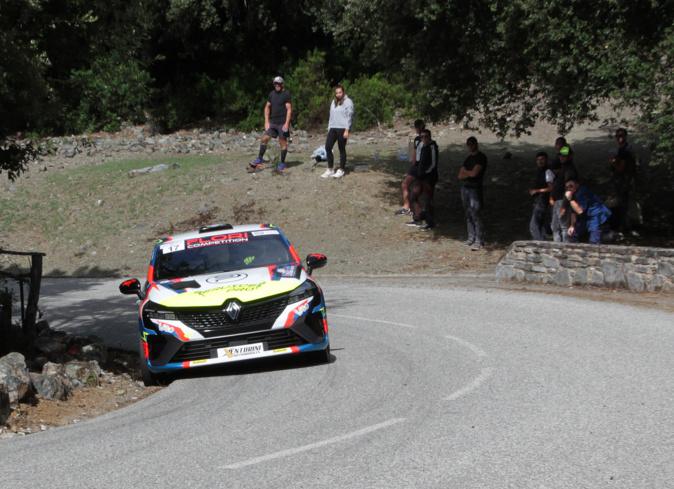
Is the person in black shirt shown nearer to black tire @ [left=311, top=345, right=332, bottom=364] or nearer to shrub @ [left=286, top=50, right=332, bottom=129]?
black tire @ [left=311, top=345, right=332, bottom=364]

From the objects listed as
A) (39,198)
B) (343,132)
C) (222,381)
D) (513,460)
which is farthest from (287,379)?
(39,198)

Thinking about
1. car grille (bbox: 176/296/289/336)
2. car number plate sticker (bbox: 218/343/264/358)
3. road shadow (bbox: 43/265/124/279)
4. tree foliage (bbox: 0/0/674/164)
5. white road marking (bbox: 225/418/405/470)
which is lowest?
road shadow (bbox: 43/265/124/279)

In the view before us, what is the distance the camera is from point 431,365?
37.3 ft

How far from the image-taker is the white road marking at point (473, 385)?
31.2 feet

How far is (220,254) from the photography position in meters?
12.4

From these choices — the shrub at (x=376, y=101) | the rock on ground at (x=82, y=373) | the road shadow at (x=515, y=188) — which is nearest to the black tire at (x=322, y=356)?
the rock on ground at (x=82, y=373)

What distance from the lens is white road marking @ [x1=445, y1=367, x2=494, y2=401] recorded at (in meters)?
9.52

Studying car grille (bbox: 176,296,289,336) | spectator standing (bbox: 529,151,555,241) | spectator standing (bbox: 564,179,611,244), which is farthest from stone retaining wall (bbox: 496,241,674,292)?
car grille (bbox: 176,296,289,336)

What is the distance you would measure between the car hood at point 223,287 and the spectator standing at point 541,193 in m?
9.40

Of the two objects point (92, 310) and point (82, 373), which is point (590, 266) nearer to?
point (92, 310)

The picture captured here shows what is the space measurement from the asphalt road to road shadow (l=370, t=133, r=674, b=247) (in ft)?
33.3

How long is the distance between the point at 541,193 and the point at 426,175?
387cm

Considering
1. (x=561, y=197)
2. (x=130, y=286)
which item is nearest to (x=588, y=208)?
(x=561, y=197)

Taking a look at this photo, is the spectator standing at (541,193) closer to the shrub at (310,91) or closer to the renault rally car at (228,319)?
the renault rally car at (228,319)
